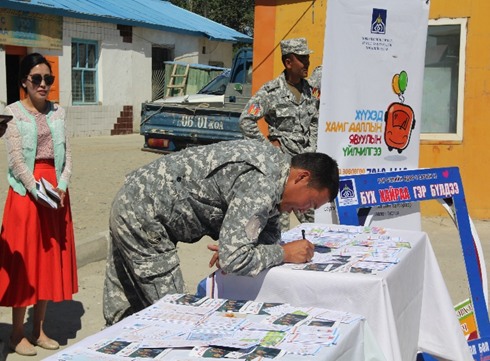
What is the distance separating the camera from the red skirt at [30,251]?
441 centimetres

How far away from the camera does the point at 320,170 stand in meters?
2.88

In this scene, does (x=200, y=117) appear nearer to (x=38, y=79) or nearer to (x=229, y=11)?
(x=38, y=79)

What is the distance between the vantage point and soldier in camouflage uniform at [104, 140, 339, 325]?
9.24 feet

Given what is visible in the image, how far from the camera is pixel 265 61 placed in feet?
30.4

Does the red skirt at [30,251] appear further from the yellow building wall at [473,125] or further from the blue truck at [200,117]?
the blue truck at [200,117]

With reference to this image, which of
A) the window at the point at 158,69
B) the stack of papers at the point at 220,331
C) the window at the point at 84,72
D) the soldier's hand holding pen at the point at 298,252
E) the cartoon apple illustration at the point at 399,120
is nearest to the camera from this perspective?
the stack of papers at the point at 220,331

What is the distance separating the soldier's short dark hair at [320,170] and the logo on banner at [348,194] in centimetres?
114

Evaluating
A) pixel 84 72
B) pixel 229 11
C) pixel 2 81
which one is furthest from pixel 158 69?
pixel 229 11

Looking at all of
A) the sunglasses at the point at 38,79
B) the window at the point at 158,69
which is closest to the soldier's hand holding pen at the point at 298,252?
the sunglasses at the point at 38,79

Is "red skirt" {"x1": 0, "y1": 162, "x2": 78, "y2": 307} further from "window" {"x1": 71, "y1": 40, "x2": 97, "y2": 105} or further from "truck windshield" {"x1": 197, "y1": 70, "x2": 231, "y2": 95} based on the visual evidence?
"window" {"x1": 71, "y1": 40, "x2": 97, "y2": 105}

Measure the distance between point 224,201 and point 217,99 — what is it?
12254mm

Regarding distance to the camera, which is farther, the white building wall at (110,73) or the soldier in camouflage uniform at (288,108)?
the white building wall at (110,73)

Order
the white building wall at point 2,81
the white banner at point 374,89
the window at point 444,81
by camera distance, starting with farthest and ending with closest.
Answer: the white building wall at point 2,81, the window at point 444,81, the white banner at point 374,89

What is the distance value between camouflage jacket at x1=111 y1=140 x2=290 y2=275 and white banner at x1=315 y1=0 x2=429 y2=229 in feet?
5.33
